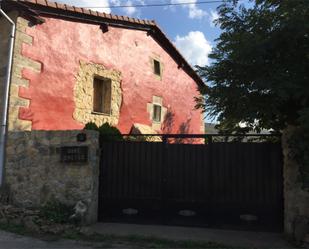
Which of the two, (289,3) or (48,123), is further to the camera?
(48,123)

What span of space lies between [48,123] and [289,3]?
6535 mm

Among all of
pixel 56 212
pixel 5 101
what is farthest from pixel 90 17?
pixel 56 212

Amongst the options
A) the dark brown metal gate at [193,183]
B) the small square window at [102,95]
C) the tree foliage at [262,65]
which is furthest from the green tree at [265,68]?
the small square window at [102,95]

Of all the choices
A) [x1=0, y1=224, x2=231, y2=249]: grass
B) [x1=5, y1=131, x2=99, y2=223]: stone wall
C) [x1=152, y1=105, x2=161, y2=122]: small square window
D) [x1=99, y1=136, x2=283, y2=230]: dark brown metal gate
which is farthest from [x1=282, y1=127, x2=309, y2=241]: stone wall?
[x1=152, y1=105, x2=161, y2=122]: small square window

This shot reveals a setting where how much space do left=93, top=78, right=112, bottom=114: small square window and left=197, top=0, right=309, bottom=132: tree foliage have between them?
533 cm

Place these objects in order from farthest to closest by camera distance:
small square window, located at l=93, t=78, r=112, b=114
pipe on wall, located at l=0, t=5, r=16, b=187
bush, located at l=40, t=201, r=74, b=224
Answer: small square window, located at l=93, t=78, r=112, b=114
pipe on wall, located at l=0, t=5, r=16, b=187
bush, located at l=40, t=201, r=74, b=224

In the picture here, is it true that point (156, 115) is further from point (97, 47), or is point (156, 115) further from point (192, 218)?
point (192, 218)

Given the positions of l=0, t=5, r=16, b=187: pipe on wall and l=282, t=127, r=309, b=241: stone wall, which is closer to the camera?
l=282, t=127, r=309, b=241: stone wall

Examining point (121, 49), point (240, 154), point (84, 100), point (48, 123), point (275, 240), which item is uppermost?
point (121, 49)

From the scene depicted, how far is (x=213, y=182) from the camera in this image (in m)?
8.16

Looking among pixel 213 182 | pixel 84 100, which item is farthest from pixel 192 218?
pixel 84 100

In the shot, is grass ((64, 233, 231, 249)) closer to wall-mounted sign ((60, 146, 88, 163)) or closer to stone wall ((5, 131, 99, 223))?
stone wall ((5, 131, 99, 223))

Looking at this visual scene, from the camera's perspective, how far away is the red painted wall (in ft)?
34.0

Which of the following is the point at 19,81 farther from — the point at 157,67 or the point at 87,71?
the point at 157,67
